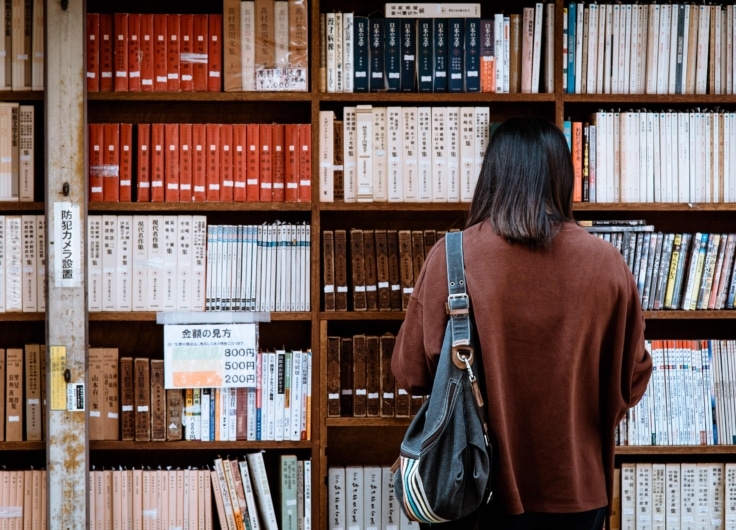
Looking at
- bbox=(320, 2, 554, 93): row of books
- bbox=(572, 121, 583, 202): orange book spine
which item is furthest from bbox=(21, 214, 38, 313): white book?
bbox=(572, 121, 583, 202): orange book spine

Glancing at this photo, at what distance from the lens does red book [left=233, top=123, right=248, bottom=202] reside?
248 cm

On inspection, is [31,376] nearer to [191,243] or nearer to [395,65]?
[191,243]

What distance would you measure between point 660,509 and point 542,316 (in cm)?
133

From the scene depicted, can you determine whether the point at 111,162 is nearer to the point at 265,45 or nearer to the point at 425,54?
the point at 265,45

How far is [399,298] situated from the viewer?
2492 millimetres

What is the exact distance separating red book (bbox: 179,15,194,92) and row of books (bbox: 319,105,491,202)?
452 mm

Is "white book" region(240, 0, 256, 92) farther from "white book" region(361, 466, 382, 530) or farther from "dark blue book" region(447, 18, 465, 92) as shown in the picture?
"white book" region(361, 466, 382, 530)

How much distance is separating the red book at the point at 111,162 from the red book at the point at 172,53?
0.73 ft

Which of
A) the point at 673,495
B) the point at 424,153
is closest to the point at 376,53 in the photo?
the point at 424,153

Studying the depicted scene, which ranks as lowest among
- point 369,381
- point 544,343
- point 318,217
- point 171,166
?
point 369,381

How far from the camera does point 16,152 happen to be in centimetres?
246

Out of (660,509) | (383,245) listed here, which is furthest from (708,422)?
(383,245)

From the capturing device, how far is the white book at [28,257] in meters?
2.45

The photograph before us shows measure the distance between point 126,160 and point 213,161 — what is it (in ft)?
0.91
